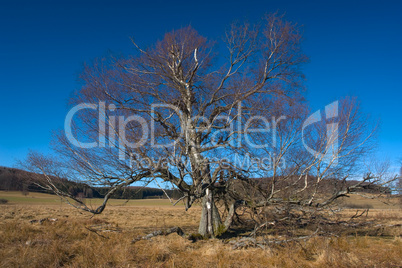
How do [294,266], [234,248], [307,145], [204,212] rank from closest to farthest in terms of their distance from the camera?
[294,266] < [234,248] < [307,145] < [204,212]

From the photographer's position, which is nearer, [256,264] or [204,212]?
[256,264]

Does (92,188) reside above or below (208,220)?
above

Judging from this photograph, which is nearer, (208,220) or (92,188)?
(92,188)

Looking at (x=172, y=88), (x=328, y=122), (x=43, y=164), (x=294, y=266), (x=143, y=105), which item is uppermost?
(x=172, y=88)

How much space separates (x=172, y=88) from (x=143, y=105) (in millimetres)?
1335

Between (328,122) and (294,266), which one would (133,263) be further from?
(328,122)

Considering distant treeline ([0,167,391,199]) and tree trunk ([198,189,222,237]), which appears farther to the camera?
tree trunk ([198,189,222,237])

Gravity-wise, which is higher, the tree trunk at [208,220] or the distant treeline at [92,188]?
the distant treeline at [92,188]

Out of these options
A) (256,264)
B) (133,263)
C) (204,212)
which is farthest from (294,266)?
(204,212)

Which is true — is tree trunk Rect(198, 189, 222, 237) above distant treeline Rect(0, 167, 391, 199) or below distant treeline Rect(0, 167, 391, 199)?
below

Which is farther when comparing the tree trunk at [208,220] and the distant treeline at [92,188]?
the tree trunk at [208,220]

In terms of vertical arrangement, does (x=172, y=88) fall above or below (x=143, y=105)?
above

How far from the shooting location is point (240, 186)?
9.37 metres

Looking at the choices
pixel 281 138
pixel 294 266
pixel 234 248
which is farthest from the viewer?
pixel 281 138
